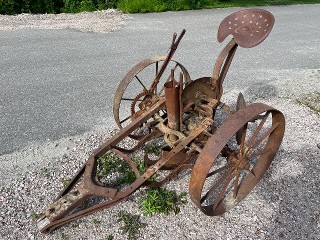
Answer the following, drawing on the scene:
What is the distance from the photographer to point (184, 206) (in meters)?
3.18

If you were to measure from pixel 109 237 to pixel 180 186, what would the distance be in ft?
2.87

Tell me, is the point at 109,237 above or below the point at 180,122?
below

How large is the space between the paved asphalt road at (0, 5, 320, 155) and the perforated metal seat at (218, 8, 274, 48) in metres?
2.03

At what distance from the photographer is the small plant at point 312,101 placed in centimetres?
506

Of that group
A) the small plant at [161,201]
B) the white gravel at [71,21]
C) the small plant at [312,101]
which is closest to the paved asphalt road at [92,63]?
the white gravel at [71,21]

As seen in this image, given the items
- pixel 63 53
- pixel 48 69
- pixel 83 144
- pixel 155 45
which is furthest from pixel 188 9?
pixel 83 144

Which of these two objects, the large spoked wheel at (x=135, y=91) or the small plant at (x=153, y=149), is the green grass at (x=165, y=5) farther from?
the small plant at (x=153, y=149)

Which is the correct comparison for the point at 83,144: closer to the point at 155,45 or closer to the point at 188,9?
the point at 155,45

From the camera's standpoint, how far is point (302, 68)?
6.83 m

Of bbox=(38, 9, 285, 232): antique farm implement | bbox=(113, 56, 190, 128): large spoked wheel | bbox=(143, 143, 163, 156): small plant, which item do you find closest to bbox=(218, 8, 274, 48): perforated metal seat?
bbox=(38, 9, 285, 232): antique farm implement

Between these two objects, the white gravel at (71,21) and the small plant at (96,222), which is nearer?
the small plant at (96,222)

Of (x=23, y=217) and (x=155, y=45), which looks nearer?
(x=23, y=217)

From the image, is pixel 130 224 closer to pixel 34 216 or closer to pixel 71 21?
pixel 34 216

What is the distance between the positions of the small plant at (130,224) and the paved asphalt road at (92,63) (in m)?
1.70
